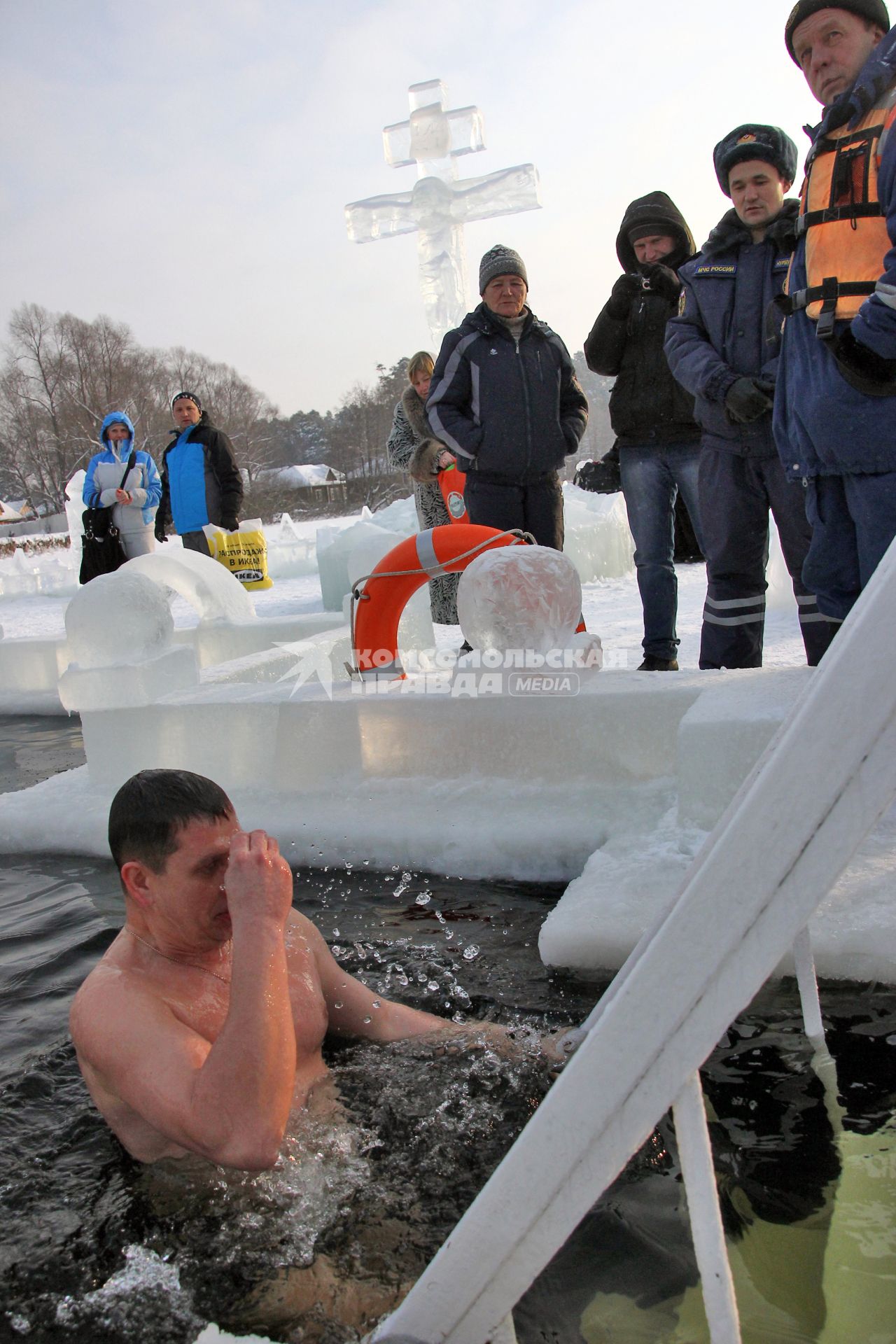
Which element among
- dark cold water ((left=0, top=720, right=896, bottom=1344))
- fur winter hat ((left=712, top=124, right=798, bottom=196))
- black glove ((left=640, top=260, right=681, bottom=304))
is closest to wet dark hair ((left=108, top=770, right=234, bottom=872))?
dark cold water ((left=0, top=720, right=896, bottom=1344))

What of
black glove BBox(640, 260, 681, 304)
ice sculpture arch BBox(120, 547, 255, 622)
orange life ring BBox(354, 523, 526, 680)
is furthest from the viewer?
ice sculpture arch BBox(120, 547, 255, 622)

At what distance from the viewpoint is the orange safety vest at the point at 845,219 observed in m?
2.91

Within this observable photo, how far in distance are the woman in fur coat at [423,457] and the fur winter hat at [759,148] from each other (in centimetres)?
253

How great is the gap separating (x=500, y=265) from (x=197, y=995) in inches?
159

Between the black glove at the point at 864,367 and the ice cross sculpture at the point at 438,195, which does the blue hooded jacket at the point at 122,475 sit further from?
the black glove at the point at 864,367

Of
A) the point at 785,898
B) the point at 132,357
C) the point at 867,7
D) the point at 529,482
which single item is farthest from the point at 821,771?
the point at 132,357

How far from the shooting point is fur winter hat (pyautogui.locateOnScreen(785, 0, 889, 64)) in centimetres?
298

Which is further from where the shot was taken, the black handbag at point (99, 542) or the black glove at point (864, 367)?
the black handbag at point (99, 542)

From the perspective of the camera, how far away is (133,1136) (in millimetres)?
1908

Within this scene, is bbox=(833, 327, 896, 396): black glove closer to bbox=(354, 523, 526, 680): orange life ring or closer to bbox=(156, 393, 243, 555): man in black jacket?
bbox=(354, 523, 526, 680): orange life ring

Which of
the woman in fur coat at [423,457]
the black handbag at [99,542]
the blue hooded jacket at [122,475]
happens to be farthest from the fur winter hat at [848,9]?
the black handbag at [99,542]

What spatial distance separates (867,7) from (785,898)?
3167 millimetres

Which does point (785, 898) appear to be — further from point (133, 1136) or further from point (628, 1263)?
point (133, 1136)

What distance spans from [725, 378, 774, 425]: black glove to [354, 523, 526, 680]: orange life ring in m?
0.96
